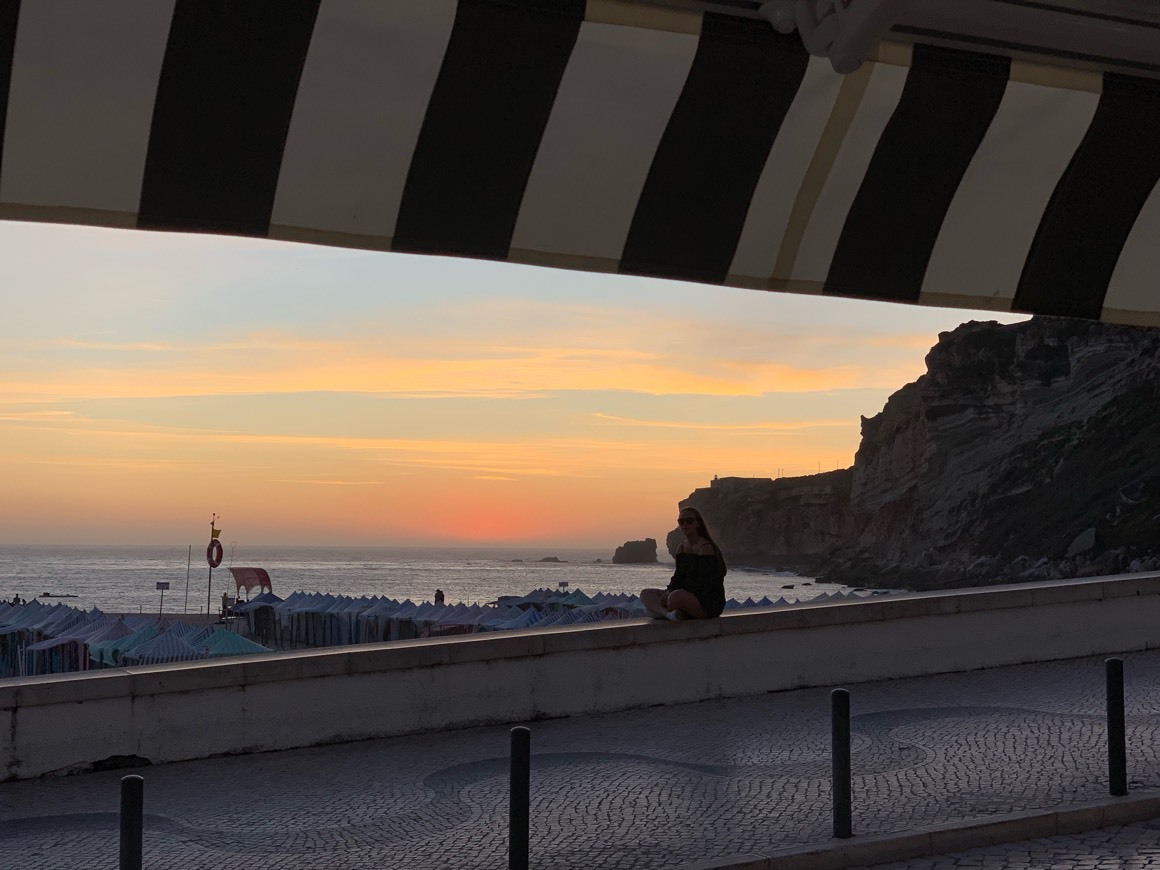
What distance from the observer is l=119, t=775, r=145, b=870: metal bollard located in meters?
4.01

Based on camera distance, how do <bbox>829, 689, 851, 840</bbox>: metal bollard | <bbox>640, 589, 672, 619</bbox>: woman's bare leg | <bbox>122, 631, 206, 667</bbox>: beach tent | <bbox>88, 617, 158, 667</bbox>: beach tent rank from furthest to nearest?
1. <bbox>88, 617, 158, 667</bbox>: beach tent
2. <bbox>122, 631, 206, 667</bbox>: beach tent
3. <bbox>640, 589, 672, 619</bbox>: woman's bare leg
4. <bbox>829, 689, 851, 840</bbox>: metal bollard

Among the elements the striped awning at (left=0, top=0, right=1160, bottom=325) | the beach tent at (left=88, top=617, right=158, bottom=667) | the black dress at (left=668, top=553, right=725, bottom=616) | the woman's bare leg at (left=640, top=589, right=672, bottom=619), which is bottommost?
the beach tent at (left=88, top=617, right=158, bottom=667)

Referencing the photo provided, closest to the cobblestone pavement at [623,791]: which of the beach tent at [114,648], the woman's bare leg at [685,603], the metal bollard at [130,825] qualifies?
the woman's bare leg at [685,603]

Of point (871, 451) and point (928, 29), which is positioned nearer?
point (928, 29)

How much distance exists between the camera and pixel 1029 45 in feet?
14.2

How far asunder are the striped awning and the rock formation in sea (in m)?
85.5

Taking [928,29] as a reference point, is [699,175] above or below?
below

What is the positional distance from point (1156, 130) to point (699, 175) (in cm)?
197

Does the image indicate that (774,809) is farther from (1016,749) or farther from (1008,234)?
(1008,234)

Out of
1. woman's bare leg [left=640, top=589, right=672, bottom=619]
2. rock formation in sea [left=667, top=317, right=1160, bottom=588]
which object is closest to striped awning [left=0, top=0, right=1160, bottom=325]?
woman's bare leg [left=640, top=589, right=672, bottom=619]

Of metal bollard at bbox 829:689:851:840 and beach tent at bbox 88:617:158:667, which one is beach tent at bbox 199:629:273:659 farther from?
metal bollard at bbox 829:689:851:840

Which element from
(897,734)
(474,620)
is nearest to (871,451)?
(474,620)

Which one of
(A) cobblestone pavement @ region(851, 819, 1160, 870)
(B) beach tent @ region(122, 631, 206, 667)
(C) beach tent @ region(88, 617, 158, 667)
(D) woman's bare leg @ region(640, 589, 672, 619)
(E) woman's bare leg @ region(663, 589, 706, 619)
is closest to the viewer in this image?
(A) cobblestone pavement @ region(851, 819, 1160, 870)

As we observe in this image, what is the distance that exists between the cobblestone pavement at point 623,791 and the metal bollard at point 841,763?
0.14 m
